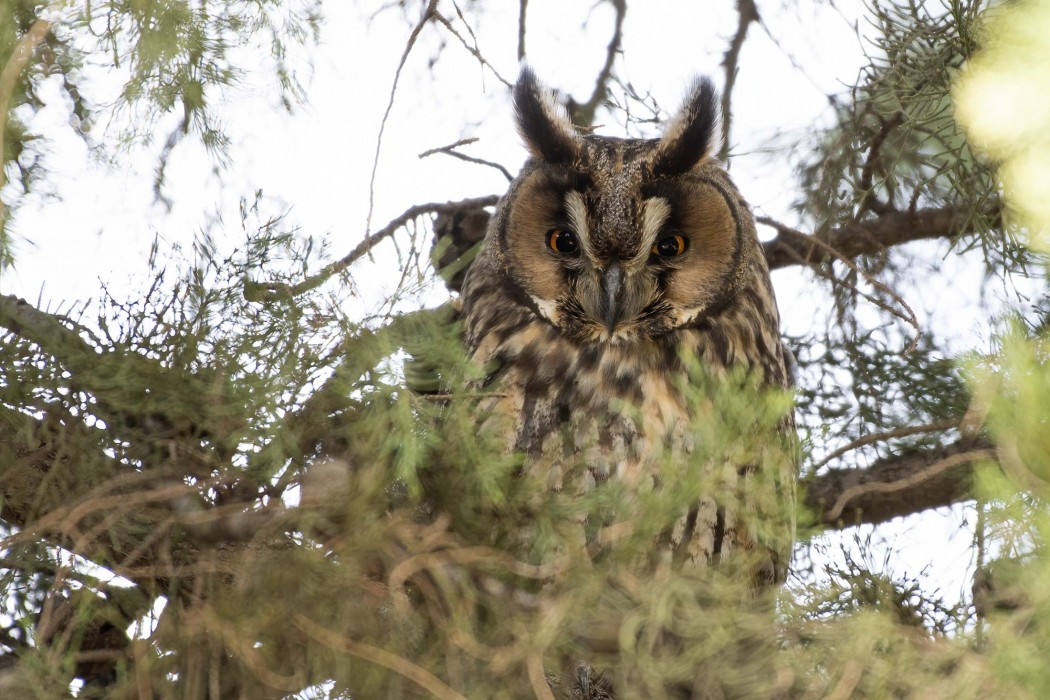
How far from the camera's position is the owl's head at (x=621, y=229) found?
7.82ft

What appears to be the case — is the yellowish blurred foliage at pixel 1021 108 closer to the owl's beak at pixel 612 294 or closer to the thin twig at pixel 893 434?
the thin twig at pixel 893 434

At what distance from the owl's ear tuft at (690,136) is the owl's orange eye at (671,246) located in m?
0.15

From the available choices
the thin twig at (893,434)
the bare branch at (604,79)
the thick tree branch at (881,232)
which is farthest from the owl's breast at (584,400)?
the bare branch at (604,79)

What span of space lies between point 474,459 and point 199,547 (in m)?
0.43

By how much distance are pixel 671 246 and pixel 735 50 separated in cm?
102

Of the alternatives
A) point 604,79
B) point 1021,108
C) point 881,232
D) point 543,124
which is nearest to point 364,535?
point 1021,108

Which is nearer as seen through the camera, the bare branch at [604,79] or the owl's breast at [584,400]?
the owl's breast at [584,400]

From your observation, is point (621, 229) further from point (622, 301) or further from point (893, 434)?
point (893, 434)

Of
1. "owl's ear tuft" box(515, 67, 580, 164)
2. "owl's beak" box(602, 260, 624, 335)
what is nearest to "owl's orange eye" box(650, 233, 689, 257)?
"owl's beak" box(602, 260, 624, 335)

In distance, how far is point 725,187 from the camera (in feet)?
8.63

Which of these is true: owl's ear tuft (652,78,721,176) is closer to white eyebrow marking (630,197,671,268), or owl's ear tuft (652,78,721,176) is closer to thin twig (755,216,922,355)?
white eyebrow marking (630,197,671,268)

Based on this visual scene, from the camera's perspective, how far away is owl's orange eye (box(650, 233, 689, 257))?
2453 millimetres

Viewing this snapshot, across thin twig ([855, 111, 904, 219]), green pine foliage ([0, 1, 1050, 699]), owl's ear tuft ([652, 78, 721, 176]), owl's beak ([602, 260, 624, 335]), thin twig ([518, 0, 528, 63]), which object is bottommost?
A: green pine foliage ([0, 1, 1050, 699])

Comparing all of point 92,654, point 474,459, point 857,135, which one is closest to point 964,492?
point 857,135
